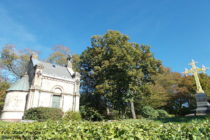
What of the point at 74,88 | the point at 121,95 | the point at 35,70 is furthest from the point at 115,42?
the point at 35,70

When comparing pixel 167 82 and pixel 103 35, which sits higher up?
pixel 103 35

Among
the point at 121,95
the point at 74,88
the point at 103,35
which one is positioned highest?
the point at 103,35

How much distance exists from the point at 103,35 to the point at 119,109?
14.5m

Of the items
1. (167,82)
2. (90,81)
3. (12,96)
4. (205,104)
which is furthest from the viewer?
(167,82)

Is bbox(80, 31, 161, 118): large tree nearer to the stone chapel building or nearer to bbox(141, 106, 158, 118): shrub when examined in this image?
bbox(141, 106, 158, 118): shrub

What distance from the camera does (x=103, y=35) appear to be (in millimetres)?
25766

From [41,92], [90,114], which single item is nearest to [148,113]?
[90,114]

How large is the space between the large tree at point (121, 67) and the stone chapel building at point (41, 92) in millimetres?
5017

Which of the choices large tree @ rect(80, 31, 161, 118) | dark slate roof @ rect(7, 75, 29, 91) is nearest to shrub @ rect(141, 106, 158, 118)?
large tree @ rect(80, 31, 161, 118)

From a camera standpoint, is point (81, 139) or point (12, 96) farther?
point (12, 96)

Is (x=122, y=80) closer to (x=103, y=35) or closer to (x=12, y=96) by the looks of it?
(x=103, y=35)

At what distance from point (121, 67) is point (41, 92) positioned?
13019 millimetres

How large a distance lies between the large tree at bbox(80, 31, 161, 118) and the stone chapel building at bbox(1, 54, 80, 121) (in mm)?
5017

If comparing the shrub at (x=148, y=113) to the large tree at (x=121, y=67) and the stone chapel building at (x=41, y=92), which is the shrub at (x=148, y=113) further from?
the stone chapel building at (x=41, y=92)
